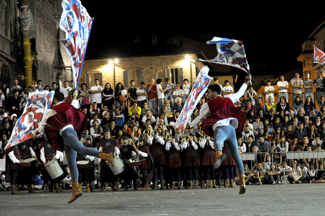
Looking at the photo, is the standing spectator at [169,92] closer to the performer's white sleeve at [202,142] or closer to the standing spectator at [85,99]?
the standing spectator at [85,99]

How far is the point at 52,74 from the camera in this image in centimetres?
3516

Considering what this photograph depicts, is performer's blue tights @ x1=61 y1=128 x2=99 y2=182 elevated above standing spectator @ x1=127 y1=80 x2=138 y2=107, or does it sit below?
below

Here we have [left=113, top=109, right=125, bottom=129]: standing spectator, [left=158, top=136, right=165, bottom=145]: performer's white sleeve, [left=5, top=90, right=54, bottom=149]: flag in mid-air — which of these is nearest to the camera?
[left=5, top=90, right=54, bottom=149]: flag in mid-air

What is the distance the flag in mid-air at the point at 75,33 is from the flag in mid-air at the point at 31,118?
2.12 meters

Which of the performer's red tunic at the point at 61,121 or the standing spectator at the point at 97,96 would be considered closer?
the performer's red tunic at the point at 61,121

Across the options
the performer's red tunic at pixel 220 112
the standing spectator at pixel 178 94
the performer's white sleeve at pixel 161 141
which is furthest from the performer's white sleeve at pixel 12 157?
the performer's red tunic at pixel 220 112

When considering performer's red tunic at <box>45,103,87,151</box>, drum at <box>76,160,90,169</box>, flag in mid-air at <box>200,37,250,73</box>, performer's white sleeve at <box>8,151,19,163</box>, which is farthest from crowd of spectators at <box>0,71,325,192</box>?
performer's red tunic at <box>45,103,87,151</box>

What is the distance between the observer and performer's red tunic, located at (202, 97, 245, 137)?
9.61 m

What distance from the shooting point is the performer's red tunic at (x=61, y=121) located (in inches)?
370

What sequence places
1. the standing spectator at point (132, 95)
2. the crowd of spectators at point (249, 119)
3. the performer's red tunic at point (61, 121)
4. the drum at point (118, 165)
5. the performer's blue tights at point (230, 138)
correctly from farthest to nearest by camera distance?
the standing spectator at point (132, 95)
the crowd of spectators at point (249, 119)
the drum at point (118, 165)
the performer's red tunic at point (61, 121)
the performer's blue tights at point (230, 138)

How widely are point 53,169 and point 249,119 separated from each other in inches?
320

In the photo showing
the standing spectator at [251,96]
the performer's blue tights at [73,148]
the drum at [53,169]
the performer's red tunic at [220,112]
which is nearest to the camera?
the performer's blue tights at [73,148]

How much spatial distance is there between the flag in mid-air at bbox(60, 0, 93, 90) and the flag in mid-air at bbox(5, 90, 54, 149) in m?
2.12

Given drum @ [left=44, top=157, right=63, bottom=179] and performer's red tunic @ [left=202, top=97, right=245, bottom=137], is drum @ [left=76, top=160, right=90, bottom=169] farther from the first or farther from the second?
performer's red tunic @ [left=202, top=97, right=245, bottom=137]
